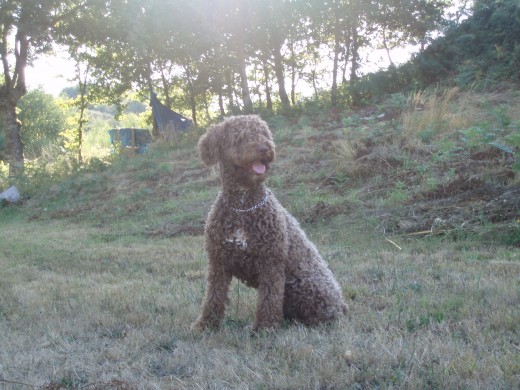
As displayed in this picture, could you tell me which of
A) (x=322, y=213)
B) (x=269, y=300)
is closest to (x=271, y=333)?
(x=269, y=300)

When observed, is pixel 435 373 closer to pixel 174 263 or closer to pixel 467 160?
pixel 174 263

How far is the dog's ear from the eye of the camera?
421 centimetres

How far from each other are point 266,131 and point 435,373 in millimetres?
2259

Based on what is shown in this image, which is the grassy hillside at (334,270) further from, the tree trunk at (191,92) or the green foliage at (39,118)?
the green foliage at (39,118)

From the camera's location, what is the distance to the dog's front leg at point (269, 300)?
13.2 feet

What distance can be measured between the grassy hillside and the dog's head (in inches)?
50.0

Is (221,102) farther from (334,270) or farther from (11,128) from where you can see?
(334,270)

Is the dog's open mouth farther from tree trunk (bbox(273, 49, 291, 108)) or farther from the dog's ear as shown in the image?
tree trunk (bbox(273, 49, 291, 108))

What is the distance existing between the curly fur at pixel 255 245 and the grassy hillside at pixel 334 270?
0.24m

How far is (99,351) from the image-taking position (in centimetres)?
381

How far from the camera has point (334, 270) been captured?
19.8 ft

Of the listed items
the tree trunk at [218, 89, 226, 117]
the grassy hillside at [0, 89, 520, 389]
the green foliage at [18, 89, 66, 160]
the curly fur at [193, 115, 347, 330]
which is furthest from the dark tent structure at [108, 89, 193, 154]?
the green foliage at [18, 89, 66, 160]

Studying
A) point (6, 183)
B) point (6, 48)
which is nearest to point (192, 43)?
point (6, 48)

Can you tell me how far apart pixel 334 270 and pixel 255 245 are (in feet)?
7.56
